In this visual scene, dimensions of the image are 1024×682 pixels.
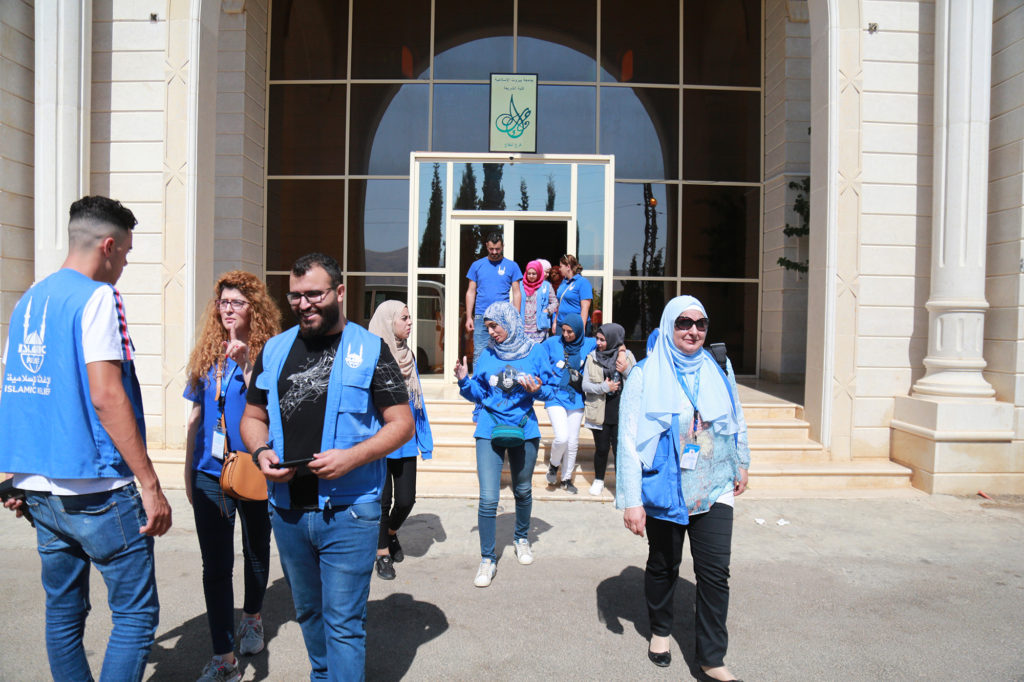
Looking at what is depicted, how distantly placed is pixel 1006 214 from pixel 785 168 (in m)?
4.28

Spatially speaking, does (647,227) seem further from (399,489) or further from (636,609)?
(636,609)

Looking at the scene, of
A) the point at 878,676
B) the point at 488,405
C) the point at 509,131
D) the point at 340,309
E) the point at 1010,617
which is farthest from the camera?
the point at 509,131

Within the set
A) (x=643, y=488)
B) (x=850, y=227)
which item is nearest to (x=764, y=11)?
(x=850, y=227)

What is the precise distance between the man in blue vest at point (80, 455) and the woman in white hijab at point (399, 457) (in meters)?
2.23

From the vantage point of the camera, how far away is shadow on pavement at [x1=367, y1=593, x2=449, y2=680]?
338 centimetres

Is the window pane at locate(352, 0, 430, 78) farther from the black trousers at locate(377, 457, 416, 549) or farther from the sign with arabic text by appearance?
the black trousers at locate(377, 457, 416, 549)

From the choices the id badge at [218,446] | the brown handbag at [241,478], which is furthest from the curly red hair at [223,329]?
the brown handbag at [241,478]

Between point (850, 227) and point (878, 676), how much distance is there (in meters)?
5.63

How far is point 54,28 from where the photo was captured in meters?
7.26

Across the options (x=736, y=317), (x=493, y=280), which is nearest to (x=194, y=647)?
(x=493, y=280)

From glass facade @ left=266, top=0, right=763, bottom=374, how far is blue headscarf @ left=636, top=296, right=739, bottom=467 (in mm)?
8349

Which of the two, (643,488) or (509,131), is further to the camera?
(509,131)

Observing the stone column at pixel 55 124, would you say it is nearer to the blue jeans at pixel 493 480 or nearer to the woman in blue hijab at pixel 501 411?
the woman in blue hijab at pixel 501 411

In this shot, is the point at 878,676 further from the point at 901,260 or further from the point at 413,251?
the point at 413,251
